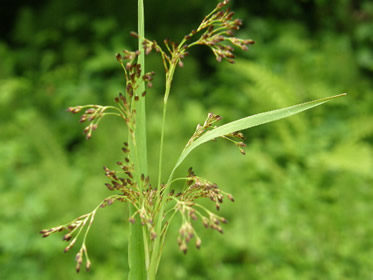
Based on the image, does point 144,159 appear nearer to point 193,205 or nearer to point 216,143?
point 193,205

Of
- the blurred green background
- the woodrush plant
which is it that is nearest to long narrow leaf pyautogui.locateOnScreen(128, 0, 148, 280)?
the woodrush plant

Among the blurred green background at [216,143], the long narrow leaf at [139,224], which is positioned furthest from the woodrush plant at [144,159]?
the blurred green background at [216,143]

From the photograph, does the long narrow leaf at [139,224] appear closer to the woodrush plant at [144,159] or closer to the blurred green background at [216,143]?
the woodrush plant at [144,159]

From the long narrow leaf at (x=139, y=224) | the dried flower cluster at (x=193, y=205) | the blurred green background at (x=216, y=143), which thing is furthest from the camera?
the blurred green background at (x=216, y=143)

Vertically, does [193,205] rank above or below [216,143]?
above

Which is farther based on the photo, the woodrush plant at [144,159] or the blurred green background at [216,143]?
the blurred green background at [216,143]

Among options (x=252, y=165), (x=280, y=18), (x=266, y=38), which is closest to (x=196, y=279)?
(x=252, y=165)

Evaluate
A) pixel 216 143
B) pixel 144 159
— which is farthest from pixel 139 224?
pixel 216 143

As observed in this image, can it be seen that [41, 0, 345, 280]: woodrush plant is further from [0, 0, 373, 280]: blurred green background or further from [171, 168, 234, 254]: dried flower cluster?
[0, 0, 373, 280]: blurred green background
